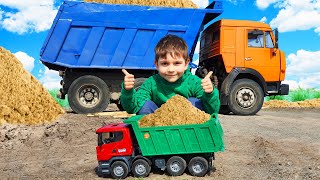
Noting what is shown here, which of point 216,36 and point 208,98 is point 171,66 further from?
point 216,36

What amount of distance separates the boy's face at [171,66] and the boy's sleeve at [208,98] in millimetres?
349

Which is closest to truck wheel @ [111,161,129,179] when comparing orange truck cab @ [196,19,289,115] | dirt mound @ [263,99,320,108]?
orange truck cab @ [196,19,289,115]

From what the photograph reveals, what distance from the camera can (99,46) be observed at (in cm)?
1182

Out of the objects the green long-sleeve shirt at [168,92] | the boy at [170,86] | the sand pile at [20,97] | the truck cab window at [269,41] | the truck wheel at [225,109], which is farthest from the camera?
the truck wheel at [225,109]

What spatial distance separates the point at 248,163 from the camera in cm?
558

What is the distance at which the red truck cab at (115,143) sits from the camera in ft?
15.3

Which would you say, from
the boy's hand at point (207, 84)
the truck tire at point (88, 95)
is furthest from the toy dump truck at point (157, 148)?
the truck tire at point (88, 95)

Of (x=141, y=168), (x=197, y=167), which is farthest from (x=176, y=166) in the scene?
(x=141, y=168)

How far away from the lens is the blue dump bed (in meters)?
11.8

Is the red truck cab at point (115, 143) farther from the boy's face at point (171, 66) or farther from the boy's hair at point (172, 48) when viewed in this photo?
the boy's hair at point (172, 48)

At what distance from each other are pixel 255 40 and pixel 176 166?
26.6ft

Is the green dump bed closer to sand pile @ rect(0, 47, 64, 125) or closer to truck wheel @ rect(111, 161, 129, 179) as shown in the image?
truck wheel @ rect(111, 161, 129, 179)

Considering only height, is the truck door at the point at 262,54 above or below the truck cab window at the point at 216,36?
below

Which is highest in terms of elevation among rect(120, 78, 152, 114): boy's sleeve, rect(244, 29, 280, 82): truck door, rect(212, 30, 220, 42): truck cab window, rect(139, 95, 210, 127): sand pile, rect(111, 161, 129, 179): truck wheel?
rect(212, 30, 220, 42): truck cab window
